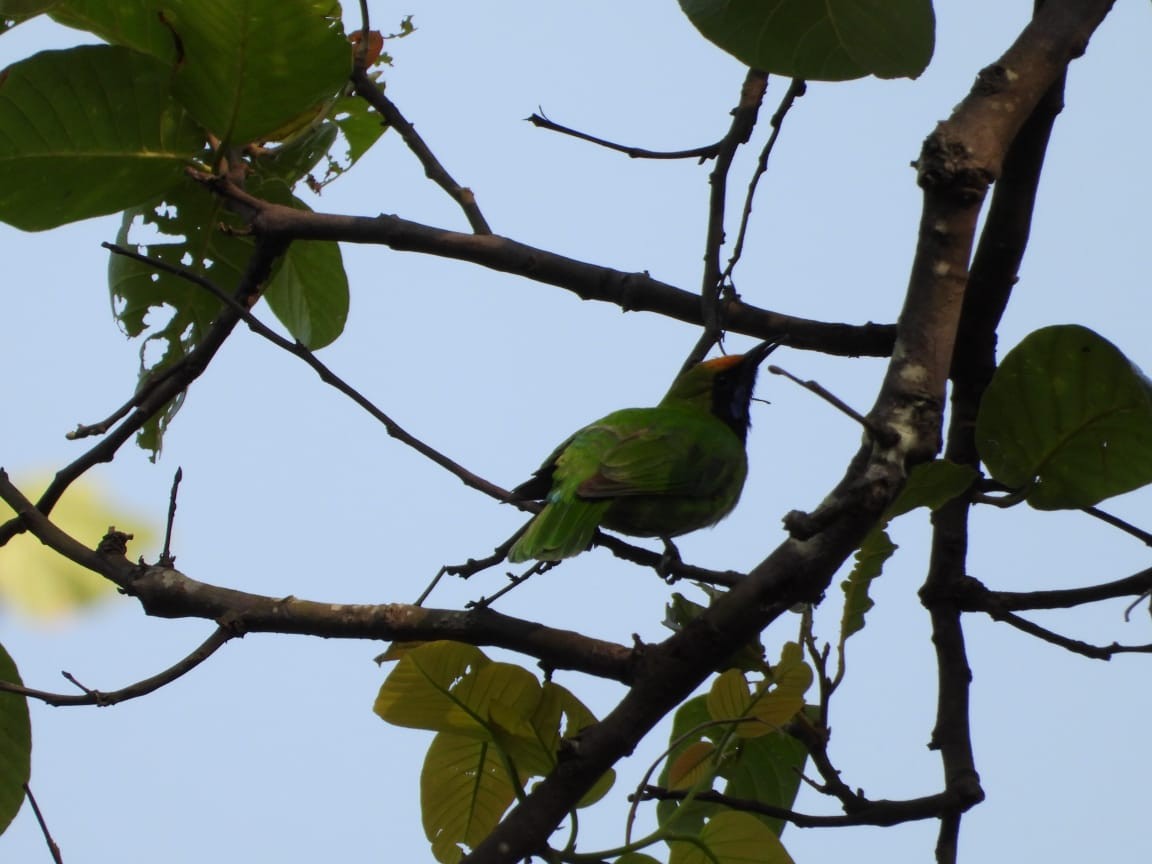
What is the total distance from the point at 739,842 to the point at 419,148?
80.5 inches

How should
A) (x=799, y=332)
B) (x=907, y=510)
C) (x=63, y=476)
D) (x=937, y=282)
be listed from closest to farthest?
(x=937, y=282) → (x=907, y=510) → (x=63, y=476) → (x=799, y=332)

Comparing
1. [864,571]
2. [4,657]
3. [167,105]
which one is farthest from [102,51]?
[864,571]

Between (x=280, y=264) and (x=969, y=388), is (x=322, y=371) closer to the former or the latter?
(x=280, y=264)

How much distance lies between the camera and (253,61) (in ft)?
8.86

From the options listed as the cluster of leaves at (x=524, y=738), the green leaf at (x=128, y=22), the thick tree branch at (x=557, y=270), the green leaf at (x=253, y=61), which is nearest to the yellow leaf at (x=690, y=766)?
the cluster of leaves at (x=524, y=738)

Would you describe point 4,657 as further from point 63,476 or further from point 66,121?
point 66,121

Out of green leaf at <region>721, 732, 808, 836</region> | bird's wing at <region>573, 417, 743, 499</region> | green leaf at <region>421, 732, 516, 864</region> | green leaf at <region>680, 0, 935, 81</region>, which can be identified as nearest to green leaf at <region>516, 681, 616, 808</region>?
green leaf at <region>421, 732, 516, 864</region>

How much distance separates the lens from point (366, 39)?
321cm

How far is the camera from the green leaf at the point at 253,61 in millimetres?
2645

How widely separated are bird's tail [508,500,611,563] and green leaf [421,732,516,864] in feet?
3.07

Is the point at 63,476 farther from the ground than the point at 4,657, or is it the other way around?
the point at 63,476

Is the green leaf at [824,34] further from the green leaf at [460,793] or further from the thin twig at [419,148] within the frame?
the green leaf at [460,793]

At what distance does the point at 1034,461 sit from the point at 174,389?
1776mm

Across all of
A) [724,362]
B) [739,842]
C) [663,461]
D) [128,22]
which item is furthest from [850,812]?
[724,362]
